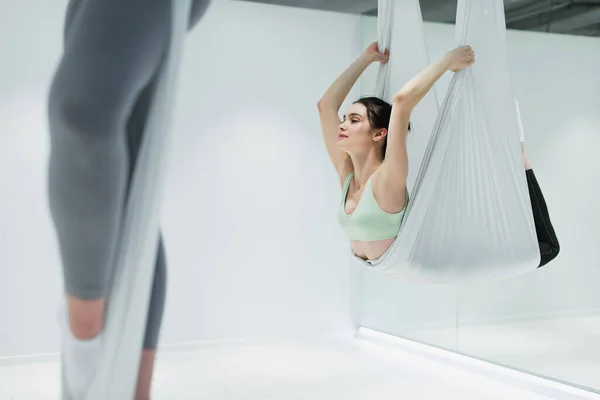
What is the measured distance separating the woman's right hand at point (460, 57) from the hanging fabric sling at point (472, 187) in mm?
27

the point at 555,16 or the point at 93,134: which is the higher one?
the point at 555,16

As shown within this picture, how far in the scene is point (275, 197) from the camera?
4219 millimetres

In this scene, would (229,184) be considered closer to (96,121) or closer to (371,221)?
(371,221)

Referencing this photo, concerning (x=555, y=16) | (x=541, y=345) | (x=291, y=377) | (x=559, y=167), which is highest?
(x=555, y=16)

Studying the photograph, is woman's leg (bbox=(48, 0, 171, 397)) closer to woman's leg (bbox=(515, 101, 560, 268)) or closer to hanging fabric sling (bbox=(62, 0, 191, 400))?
hanging fabric sling (bbox=(62, 0, 191, 400))

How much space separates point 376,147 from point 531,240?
54 cm

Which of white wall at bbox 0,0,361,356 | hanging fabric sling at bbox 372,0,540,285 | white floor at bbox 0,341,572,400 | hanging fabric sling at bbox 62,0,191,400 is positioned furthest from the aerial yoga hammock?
white wall at bbox 0,0,361,356

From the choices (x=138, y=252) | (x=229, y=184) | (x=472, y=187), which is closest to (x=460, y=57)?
(x=472, y=187)

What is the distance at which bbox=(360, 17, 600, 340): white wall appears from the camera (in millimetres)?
3117

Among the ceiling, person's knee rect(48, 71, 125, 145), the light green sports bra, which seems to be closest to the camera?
person's knee rect(48, 71, 125, 145)

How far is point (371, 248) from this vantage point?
2.17 metres

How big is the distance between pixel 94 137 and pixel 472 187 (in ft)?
5.19

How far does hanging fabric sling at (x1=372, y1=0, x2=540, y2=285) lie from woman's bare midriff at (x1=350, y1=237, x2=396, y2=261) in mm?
49

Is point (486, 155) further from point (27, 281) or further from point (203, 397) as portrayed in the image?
point (27, 281)
